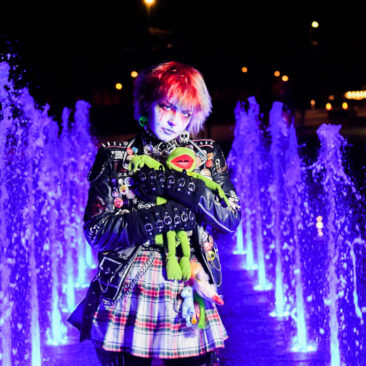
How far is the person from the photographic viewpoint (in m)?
1.83

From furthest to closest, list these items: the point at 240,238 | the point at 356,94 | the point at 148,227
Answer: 1. the point at 356,94
2. the point at 240,238
3. the point at 148,227

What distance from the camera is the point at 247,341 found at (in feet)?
12.8

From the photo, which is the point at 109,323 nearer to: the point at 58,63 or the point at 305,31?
the point at 58,63

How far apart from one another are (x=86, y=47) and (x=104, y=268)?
20162 millimetres

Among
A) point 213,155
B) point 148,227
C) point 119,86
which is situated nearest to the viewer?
point 148,227

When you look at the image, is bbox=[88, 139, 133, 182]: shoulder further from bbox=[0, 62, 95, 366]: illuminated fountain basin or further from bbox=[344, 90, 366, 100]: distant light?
bbox=[344, 90, 366, 100]: distant light

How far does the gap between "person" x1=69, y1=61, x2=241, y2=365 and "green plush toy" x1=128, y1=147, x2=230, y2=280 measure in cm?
3

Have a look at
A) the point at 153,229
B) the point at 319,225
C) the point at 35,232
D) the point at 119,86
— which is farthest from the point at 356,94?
the point at 153,229

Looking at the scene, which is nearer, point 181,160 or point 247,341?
point 181,160

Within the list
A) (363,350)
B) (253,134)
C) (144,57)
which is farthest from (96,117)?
(363,350)

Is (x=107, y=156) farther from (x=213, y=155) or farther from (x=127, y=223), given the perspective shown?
(x=213, y=155)

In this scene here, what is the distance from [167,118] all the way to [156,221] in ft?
1.33

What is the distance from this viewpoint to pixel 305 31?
21.4 meters

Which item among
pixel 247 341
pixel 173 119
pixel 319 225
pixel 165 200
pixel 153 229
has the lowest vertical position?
pixel 247 341
